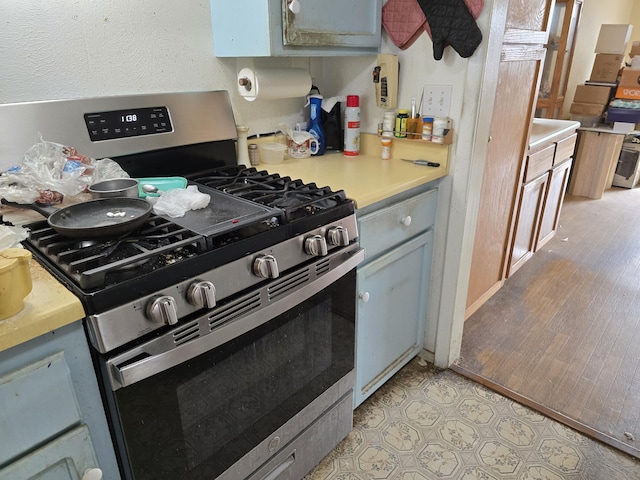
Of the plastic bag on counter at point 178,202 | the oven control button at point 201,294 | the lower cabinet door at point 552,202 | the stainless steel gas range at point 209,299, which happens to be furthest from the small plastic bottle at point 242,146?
the lower cabinet door at point 552,202

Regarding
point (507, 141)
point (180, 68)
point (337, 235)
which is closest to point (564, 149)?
point (507, 141)

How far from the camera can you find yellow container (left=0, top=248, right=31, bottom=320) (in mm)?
687

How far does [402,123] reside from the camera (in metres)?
1.74

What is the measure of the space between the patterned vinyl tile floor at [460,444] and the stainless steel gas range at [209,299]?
12cm

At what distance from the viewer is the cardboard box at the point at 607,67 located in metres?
4.47

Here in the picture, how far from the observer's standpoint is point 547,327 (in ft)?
7.44

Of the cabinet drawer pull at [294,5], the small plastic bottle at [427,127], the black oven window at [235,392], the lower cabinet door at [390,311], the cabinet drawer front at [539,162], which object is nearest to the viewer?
the black oven window at [235,392]

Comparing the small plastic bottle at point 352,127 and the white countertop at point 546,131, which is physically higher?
the small plastic bottle at point 352,127

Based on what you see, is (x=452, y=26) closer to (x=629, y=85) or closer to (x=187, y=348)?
(x=187, y=348)

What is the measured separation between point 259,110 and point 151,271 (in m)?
1.08

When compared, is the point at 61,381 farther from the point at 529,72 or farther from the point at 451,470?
the point at 529,72

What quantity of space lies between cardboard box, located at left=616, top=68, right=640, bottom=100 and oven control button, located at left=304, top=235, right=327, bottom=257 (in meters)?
4.36

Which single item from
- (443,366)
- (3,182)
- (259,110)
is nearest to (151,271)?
(3,182)

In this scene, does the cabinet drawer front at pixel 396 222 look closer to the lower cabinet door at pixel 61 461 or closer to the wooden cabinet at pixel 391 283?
the wooden cabinet at pixel 391 283
